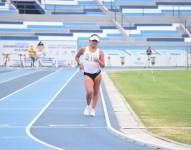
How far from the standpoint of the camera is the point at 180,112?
15164 mm

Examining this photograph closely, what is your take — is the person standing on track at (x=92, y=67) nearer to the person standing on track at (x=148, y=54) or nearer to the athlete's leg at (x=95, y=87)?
the athlete's leg at (x=95, y=87)

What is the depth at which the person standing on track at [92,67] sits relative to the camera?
47.4 ft

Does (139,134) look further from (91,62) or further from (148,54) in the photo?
(148,54)

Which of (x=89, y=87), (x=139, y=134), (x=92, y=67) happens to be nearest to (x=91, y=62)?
(x=92, y=67)

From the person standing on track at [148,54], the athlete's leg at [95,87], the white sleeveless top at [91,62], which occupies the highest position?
the white sleeveless top at [91,62]

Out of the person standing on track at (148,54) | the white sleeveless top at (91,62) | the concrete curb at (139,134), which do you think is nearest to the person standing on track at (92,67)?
the white sleeveless top at (91,62)

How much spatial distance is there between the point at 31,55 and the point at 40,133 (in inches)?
1427

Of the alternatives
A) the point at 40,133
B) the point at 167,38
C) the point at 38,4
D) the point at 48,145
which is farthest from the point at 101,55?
the point at 38,4

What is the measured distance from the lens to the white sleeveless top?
1448cm

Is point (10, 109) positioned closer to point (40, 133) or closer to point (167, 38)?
point (40, 133)

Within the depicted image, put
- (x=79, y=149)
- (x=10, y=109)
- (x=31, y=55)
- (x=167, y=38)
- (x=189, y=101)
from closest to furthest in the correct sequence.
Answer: (x=79, y=149), (x=10, y=109), (x=189, y=101), (x=31, y=55), (x=167, y=38)

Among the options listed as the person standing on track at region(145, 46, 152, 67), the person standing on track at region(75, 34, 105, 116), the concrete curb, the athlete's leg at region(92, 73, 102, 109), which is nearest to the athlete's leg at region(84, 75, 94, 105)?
the person standing on track at region(75, 34, 105, 116)

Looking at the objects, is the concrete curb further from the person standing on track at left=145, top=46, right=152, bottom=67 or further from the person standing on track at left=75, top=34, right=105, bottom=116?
the person standing on track at left=145, top=46, right=152, bottom=67

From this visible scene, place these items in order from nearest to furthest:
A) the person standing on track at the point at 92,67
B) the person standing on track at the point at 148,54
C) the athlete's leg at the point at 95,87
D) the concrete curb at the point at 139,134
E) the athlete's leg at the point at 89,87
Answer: the concrete curb at the point at 139,134
the person standing on track at the point at 92,67
the athlete's leg at the point at 89,87
the athlete's leg at the point at 95,87
the person standing on track at the point at 148,54
